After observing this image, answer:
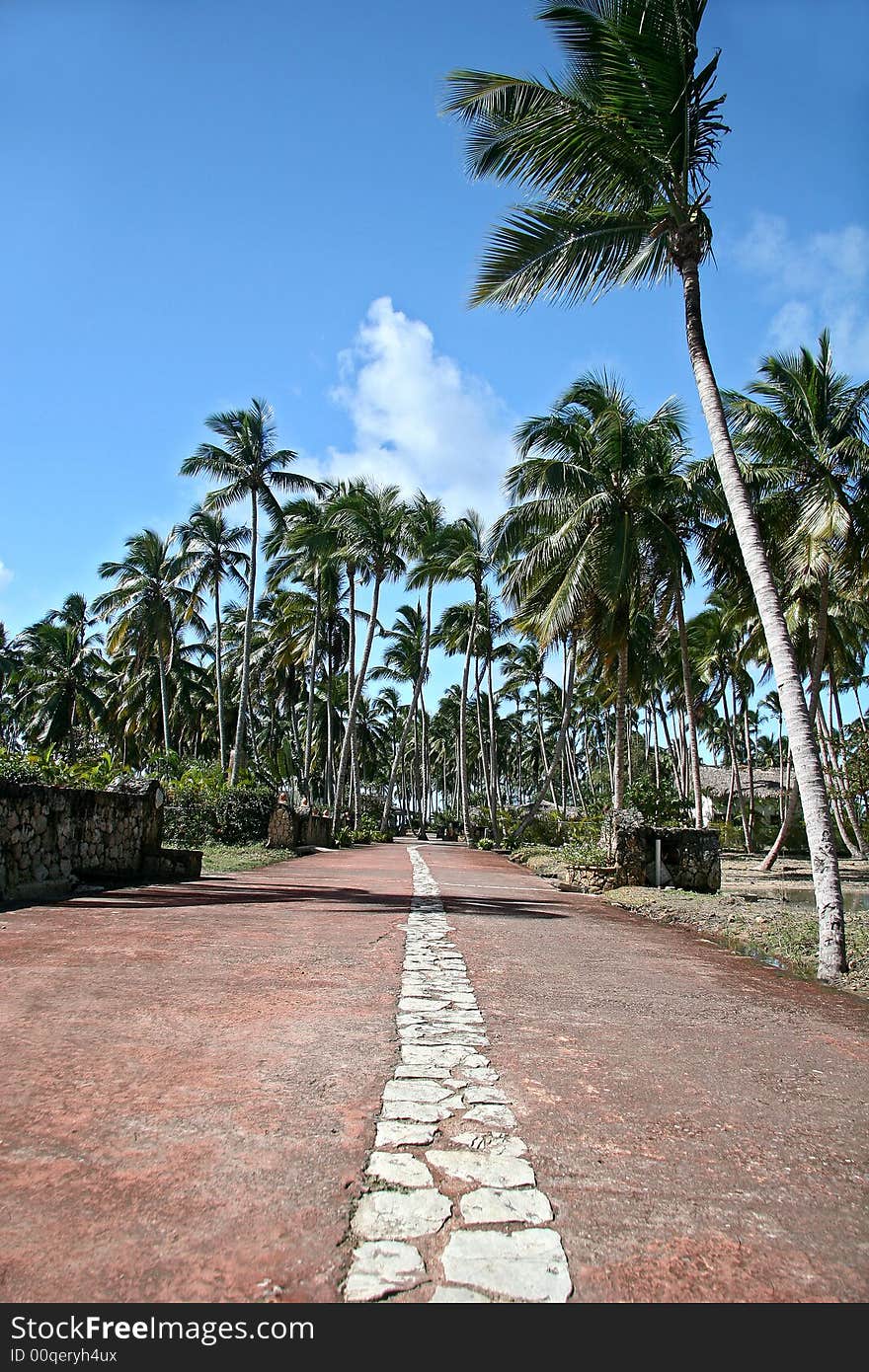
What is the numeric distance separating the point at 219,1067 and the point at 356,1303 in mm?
1820

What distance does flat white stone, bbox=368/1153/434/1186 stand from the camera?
8.13 ft

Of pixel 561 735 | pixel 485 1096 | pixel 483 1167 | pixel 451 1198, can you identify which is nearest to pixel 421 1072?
pixel 485 1096

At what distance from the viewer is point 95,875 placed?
10859mm

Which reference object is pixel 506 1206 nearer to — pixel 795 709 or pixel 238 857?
pixel 795 709

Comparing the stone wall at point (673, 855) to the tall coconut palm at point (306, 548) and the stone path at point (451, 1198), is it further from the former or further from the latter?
the tall coconut palm at point (306, 548)

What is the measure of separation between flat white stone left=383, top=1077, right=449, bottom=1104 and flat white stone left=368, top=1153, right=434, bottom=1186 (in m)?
0.56

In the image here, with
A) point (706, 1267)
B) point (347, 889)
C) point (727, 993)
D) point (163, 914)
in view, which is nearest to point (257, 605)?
point (347, 889)

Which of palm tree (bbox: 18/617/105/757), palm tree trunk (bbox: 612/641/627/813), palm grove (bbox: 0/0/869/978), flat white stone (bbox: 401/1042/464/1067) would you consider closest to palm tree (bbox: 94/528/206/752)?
palm grove (bbox: 0/0/869/978)

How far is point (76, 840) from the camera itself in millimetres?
10359

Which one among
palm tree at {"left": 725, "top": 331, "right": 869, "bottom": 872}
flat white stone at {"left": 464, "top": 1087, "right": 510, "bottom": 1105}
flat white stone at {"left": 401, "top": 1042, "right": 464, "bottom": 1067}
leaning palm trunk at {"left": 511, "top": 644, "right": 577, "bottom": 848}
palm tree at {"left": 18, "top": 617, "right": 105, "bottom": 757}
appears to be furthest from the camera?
palm tree at {"left": 18, "top": 617, "right": 105, "bottom": 757}

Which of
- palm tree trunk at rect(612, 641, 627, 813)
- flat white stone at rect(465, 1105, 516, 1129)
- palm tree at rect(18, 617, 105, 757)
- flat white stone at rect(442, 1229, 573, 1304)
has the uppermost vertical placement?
palm tree at rect(18, 617, 105, 757)

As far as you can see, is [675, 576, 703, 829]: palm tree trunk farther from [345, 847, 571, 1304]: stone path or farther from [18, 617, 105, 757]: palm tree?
[18, 617, 105, 757]: palm tree
